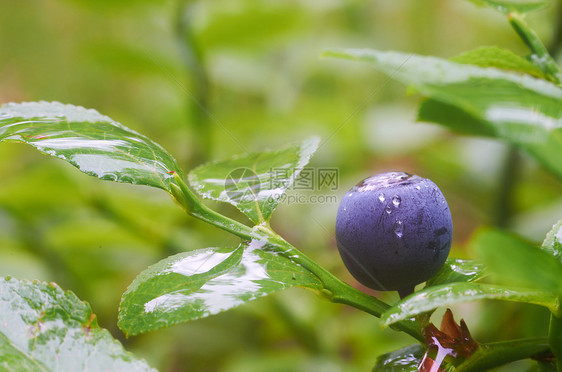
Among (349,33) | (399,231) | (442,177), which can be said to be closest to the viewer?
(399,231)

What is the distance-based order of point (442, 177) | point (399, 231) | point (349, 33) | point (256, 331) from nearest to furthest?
1. point (399, 231)
2. point (256, 331)
3. point (442, 177)
4. point (349, 33)

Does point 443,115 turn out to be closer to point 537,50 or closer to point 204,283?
point 537,50

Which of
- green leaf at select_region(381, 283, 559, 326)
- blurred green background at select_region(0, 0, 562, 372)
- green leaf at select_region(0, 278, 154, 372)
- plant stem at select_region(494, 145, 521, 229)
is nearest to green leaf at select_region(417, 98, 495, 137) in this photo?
green leaf at select_region(381, 283, 559, 326)

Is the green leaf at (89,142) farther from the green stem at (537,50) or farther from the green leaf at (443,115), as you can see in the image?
the green stem at (537,50)

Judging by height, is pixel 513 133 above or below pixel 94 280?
above

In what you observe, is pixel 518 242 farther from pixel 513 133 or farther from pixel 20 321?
pixel 20 321

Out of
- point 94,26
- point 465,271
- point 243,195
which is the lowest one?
point 465,271

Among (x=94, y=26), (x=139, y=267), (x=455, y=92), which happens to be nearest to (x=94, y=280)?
(x=139, y=267)

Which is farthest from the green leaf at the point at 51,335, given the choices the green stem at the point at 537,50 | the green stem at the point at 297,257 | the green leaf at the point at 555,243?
the green stem at the point at 537,50
